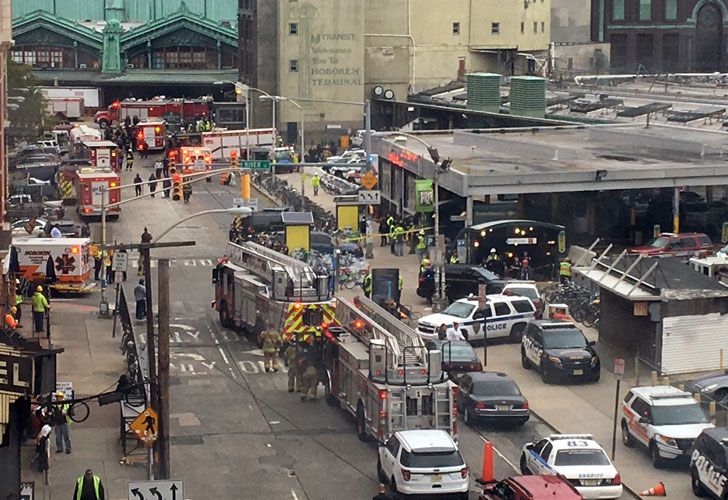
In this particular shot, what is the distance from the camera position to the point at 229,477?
34.2 metres

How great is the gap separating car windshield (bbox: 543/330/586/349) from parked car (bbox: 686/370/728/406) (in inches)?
197

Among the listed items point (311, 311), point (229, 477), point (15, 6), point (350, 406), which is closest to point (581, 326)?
point (311, 311)

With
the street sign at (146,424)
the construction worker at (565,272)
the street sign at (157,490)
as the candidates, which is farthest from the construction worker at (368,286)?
the street sign at (157,490)

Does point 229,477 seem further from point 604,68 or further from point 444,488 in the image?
point 604,68

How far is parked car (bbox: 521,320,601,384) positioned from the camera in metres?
42.3

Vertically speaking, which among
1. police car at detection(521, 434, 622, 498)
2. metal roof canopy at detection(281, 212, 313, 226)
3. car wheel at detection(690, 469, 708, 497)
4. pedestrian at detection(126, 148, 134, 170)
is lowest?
car wheel at detection(690, 469, 708, 497)

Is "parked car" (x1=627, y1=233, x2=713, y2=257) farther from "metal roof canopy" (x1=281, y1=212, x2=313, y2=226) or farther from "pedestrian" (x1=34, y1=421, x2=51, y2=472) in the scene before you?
"pedestrian" (x1=34, y1=421, x2=51, y2=472)

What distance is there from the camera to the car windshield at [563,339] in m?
43.1

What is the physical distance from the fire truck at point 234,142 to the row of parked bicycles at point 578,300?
168ft

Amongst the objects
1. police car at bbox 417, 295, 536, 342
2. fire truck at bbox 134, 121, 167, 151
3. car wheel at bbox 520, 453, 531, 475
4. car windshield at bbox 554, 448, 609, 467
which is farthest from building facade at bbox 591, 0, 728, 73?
car windshield at bbox 554, 448, 609, 467

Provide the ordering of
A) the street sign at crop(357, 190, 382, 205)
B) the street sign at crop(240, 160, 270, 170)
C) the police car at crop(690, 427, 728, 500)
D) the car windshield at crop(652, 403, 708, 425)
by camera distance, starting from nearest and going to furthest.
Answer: the police car at crop(690, 427, 728, 500) < the car windshield at crop(652, 403, 708, 425) < the street sign at crop(240, 160, 270, 170) < the street sign at crop(357, 190, 382, 205)

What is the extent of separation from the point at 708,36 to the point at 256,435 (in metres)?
109

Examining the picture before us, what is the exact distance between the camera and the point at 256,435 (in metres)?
37.8

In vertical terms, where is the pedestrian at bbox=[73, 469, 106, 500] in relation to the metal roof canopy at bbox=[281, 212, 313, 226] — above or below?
below
